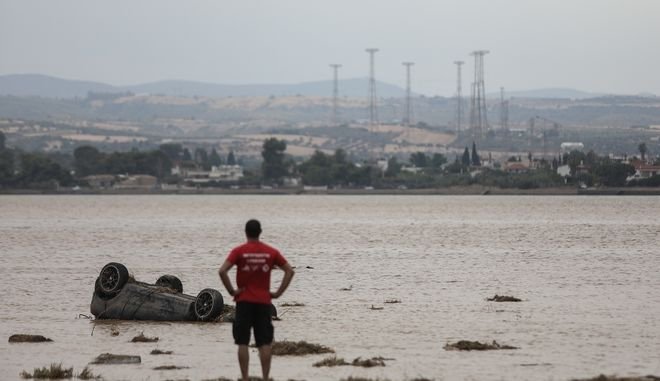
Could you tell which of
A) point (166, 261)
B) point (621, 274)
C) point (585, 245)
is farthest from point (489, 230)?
point (621, 274)

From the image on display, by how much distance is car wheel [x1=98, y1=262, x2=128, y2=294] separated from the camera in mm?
32156

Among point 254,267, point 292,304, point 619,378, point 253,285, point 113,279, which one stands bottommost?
point 292,304

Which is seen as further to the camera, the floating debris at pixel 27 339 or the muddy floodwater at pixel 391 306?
the floating debris at pixel 27 339

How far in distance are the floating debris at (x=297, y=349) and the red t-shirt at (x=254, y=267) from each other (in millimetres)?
6131

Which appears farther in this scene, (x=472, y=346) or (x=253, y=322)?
(x=472, y=346)

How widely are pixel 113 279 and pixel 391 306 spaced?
7353mm

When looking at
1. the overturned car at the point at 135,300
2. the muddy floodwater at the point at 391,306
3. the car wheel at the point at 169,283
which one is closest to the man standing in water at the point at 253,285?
the muddy floodwater at the point at 391,306

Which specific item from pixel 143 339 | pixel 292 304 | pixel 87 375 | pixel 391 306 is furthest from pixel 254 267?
pixel 292 304

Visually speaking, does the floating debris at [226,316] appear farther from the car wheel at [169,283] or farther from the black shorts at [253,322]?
the black shorts at [253,322]

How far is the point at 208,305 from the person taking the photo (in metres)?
31.0

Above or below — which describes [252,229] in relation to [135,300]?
above

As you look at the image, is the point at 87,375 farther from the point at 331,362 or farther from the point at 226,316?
the point at 226,316

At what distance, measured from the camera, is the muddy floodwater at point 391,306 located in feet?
79.0

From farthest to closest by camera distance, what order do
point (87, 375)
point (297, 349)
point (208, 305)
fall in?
point (208, 305)
point (297, 349)
point (87, 375)
